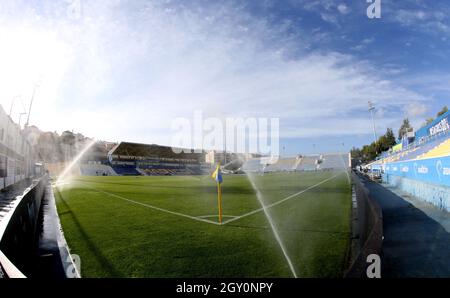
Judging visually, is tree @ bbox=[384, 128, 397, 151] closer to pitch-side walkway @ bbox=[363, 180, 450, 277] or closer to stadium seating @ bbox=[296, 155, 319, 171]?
stadium seating @ bbox=[296, 155, 319, 171]

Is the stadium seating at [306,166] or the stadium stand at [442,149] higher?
the stadium stand at [442,149]

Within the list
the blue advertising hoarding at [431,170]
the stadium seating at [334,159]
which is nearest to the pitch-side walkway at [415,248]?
the blue advertising hoarding at [431,170]

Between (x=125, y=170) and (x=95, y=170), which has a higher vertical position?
(x=95, y=170)

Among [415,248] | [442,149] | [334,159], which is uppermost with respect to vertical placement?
[442,149]

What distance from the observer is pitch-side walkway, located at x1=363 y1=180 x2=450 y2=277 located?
464 centimetres

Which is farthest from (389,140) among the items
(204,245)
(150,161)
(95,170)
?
(204,245)

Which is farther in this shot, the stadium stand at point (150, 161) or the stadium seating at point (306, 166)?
the stadium stand at point (150, 161)

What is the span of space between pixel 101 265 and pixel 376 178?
34703 millimetres

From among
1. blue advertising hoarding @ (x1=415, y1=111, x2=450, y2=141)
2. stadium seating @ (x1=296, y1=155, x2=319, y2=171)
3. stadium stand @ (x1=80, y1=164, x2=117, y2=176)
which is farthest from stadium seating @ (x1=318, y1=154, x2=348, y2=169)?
stadium stand @ (x1=80, y1=164, x2=117, y2=176)

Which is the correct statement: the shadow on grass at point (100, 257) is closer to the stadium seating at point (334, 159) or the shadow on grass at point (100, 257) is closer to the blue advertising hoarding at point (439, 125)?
the blue advertising hoarding at point (439, 125)

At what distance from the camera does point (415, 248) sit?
232 inches

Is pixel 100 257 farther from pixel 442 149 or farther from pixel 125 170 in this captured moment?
pixel 125 170

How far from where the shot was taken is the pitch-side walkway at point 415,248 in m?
4.64
